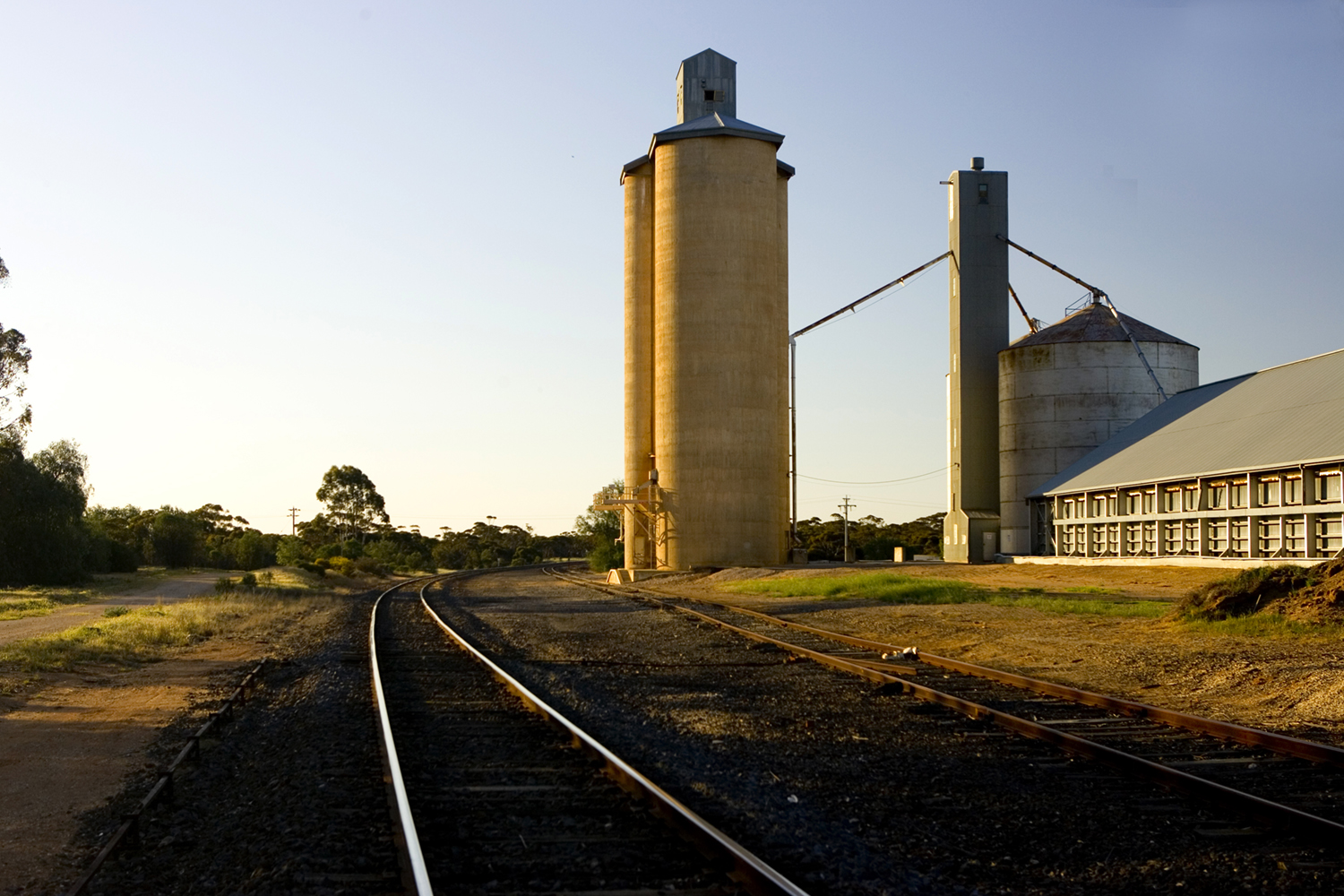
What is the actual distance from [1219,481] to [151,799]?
120 ft

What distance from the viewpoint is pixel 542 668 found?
16.4 metres

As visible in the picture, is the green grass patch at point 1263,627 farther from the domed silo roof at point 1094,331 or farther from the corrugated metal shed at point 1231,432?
the domed silo roof at point 1094,331

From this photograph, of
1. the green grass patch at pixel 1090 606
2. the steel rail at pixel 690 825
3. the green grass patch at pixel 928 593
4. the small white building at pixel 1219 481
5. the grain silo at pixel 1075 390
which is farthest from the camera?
the grain silo at pixel 1075 390

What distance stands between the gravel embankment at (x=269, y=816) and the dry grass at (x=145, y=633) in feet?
22.6

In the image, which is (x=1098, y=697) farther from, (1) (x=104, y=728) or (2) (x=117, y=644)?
(2) (x=117, y=644)

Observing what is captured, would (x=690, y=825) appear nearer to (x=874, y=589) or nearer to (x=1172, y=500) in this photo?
(x=874, y=589)

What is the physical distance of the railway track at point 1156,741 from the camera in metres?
7.63

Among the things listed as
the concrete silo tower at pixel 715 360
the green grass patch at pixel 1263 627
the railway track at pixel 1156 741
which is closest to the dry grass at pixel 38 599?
the railway track at pixel 1156 741

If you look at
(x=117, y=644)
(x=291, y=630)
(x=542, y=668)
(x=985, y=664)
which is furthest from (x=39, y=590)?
(x=985, y=664)

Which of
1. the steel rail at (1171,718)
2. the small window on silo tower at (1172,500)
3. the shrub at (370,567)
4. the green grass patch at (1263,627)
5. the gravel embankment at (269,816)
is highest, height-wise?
the small window on silo tower at (1172,500)

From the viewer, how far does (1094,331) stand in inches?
2131

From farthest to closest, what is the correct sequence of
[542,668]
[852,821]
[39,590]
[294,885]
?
[39,590], [542,668], [852,821], [294,885]

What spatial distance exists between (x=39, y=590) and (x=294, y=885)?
46544 mm

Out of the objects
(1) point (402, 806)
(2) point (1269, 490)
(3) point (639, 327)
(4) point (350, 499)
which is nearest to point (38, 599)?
(1) point (402, 806)
